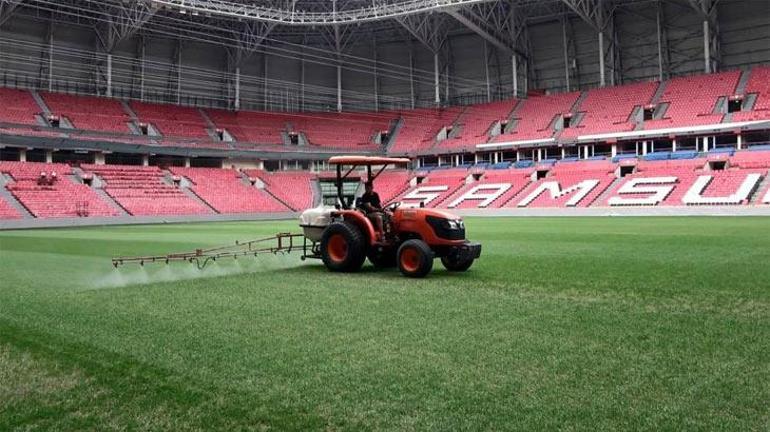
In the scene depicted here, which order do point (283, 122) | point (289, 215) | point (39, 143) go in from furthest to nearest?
point (283, 122) → point (289, 215) → point (39, 143)

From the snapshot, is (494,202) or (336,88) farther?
(336,88)

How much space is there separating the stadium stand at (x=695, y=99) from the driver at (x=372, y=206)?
3924cm

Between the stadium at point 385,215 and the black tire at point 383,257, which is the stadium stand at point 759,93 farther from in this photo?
the black tire at point 383,257

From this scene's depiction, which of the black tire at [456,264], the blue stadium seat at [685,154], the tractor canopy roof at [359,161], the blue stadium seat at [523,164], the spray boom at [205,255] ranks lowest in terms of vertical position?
the black tire at [456,264]

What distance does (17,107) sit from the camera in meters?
44.9

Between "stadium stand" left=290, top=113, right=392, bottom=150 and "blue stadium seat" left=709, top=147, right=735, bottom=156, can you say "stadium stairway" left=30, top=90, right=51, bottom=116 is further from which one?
"blue stadium seat" left=709, top=147, right=735, bottom=156

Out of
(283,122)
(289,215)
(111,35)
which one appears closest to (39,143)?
(111,35)

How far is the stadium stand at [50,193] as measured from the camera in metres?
37.5

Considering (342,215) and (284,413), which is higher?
(342,215)

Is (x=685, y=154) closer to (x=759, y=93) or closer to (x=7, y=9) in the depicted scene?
(x=759, y=93)

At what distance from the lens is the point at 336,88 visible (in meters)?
62.2

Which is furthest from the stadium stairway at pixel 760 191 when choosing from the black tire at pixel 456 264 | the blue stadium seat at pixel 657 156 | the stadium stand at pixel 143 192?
the stadium stand at pixel 143 192

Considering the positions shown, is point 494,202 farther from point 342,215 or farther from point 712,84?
point 342,215

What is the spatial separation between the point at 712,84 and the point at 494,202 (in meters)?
18.8
